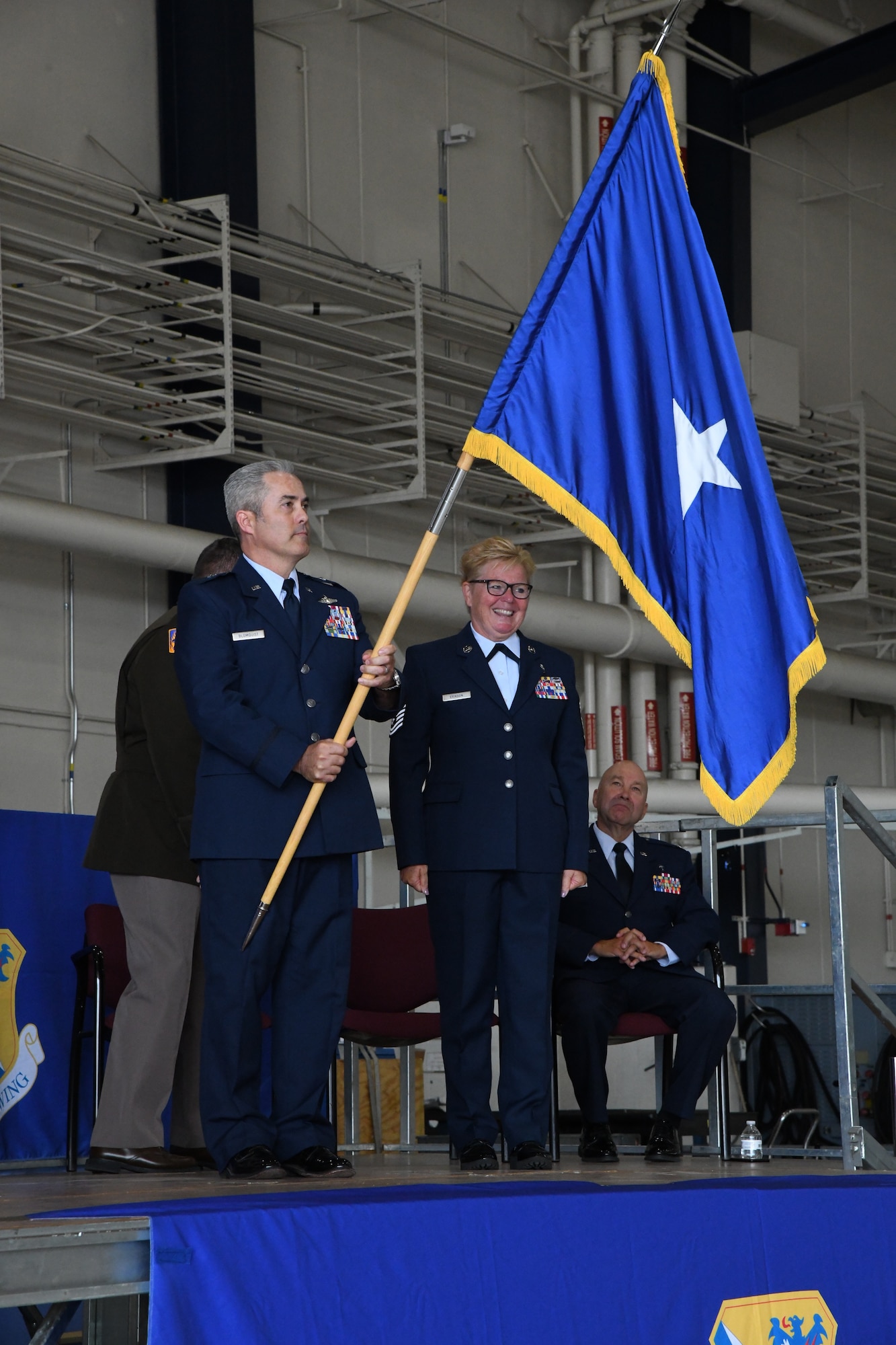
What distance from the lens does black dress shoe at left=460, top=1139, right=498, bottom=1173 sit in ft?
12.5

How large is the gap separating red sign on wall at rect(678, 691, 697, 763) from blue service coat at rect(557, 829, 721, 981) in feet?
16.8

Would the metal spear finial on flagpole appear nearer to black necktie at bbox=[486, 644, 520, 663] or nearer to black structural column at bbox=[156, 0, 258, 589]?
black necktie at bbox=[486, 644, 520, 663]

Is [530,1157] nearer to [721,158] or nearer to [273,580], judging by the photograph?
[273,580]

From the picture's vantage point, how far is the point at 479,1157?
385 centimetres

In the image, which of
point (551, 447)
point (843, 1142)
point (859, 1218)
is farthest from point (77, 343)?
point (859, 1218)

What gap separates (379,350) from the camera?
860 cm

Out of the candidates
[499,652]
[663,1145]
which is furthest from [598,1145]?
[499,652]

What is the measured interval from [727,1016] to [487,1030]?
102 cm

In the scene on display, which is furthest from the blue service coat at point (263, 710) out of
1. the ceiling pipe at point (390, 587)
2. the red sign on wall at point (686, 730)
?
the red sign on wall at point (686, 730)

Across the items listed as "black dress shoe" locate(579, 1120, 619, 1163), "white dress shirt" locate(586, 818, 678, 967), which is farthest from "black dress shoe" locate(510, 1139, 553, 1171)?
"white dress shirt" locate(586, 818, 678, 967)

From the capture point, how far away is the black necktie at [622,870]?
5.04 meters

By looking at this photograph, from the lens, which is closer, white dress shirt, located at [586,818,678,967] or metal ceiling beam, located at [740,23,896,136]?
white dress shirt, located at [586,818,678,967]

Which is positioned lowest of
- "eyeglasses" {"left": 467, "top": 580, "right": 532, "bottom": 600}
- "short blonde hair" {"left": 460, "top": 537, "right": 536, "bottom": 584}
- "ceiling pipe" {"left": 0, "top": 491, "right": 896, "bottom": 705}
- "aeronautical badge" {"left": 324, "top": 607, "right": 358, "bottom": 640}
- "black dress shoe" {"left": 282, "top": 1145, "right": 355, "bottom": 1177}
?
"black dress shoe" {"left": 282, "top": 1145, "right": 355, "bottom": 1177}

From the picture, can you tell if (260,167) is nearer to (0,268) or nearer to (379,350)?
(379,350)
